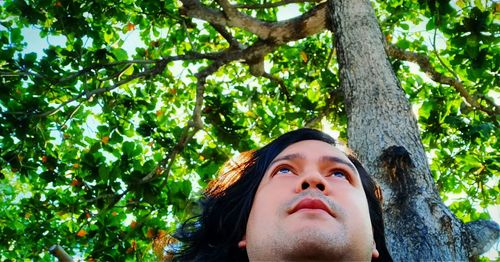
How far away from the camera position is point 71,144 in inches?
238

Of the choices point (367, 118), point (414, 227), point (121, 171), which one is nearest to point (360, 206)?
point (414, 227)

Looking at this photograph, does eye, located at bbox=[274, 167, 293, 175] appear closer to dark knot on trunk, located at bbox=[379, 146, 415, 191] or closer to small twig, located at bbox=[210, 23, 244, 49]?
dark knot on trunk, located at bbox=[379, 146, 415, 191]

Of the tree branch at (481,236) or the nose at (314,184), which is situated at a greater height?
the nose at (314,184)

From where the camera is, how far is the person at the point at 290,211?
5.23 feet

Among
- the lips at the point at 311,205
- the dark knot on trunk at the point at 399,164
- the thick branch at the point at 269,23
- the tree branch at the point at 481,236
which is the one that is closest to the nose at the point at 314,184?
the lips at the point at 311,205

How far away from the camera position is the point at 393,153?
6.72 ft

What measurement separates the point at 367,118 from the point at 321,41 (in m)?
3.87

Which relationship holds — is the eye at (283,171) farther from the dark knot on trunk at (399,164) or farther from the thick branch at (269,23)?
the thick branch at (269,23)

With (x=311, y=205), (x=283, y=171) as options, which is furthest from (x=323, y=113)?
(x=311, y=205)

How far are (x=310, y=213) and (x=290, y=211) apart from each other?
0.30 ft

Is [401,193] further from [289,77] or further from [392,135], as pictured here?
[289,77]

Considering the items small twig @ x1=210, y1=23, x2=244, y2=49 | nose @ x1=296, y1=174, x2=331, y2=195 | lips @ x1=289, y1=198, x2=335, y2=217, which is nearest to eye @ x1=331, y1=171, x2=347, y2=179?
nose @ x1=296, y1=174, x2=331, y2=195

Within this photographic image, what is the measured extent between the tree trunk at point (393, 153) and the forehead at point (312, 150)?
0.72ft

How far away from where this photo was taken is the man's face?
157 cm
